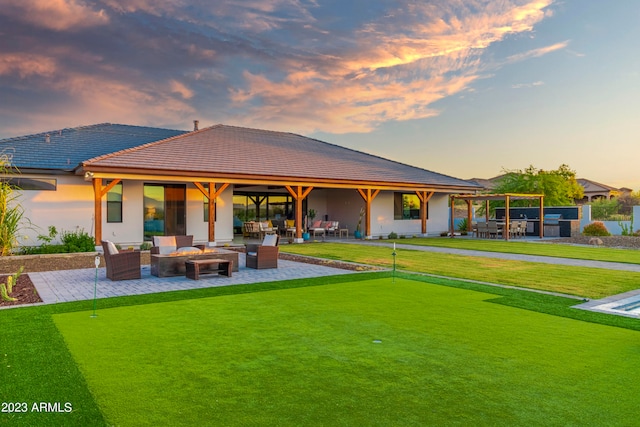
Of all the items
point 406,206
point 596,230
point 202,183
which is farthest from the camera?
point 406,206

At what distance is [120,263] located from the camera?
947cm

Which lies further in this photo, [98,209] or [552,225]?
[552,225]

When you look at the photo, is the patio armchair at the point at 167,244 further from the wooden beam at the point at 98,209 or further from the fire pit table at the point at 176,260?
the wooden beam at the point at 98,209

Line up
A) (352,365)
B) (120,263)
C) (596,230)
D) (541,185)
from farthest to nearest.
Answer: (541,185), (596,230), (120,263), (352,365)

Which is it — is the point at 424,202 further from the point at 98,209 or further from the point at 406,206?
the point at 98,209

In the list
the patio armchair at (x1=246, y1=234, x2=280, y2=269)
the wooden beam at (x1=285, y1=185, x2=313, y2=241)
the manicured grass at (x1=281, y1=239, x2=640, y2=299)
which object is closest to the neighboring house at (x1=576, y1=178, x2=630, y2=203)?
the wooden beam at (x1=285, y1=185, x2=313, y2=241)

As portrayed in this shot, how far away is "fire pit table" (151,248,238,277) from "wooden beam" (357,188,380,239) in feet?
38.4

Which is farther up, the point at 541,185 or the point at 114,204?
the point at 541,185

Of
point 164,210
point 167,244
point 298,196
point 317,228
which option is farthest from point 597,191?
point 167,244

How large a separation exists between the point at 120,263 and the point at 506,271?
30.9 ft

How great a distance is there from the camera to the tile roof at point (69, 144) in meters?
16.0

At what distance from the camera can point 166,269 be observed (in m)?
10.1

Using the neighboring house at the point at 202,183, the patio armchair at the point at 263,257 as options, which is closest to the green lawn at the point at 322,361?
the patio armchair at the point at 263,257

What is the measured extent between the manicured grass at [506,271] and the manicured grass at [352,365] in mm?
2556
